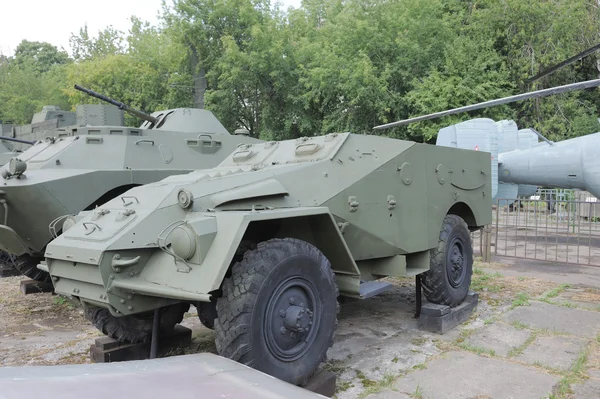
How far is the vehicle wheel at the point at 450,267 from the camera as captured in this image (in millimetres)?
5301

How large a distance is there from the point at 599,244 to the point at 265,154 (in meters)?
10.8

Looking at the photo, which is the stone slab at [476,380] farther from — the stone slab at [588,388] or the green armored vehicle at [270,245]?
the green armored vehicle at [270,245]

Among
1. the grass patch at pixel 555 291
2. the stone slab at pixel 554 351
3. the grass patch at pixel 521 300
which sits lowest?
the stone slab at pixel 554 351

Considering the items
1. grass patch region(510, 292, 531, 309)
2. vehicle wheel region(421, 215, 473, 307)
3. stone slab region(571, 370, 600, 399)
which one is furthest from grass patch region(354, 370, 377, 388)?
grass patch region(510, 292, 531, 309)

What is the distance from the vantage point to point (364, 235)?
4.44 metres

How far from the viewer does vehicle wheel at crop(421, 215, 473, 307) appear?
209 inches

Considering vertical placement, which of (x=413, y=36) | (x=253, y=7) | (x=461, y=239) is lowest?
(x=461, y=239)

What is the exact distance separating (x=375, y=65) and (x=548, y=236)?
10453 millimetres

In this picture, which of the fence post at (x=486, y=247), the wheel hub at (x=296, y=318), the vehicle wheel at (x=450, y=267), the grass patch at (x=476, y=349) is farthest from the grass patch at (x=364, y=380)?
the fence post at (x=486, y=247)

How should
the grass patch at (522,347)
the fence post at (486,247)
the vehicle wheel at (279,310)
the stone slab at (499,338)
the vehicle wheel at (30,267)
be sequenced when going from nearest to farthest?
the vehicle wheel at (279,310) < the grass patch at (522,347) < the stone slab at (499,338) < the vehicle wheel at (30,267) < the fence post at (486,247)

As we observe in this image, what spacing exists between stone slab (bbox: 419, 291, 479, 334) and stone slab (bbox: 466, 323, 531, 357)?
25 centimetres

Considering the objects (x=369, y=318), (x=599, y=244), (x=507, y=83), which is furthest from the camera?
(x=507, y=83)

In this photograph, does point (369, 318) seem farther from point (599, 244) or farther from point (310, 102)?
point (310, 102)

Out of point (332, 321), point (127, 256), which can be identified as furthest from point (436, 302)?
point (127, 256)
